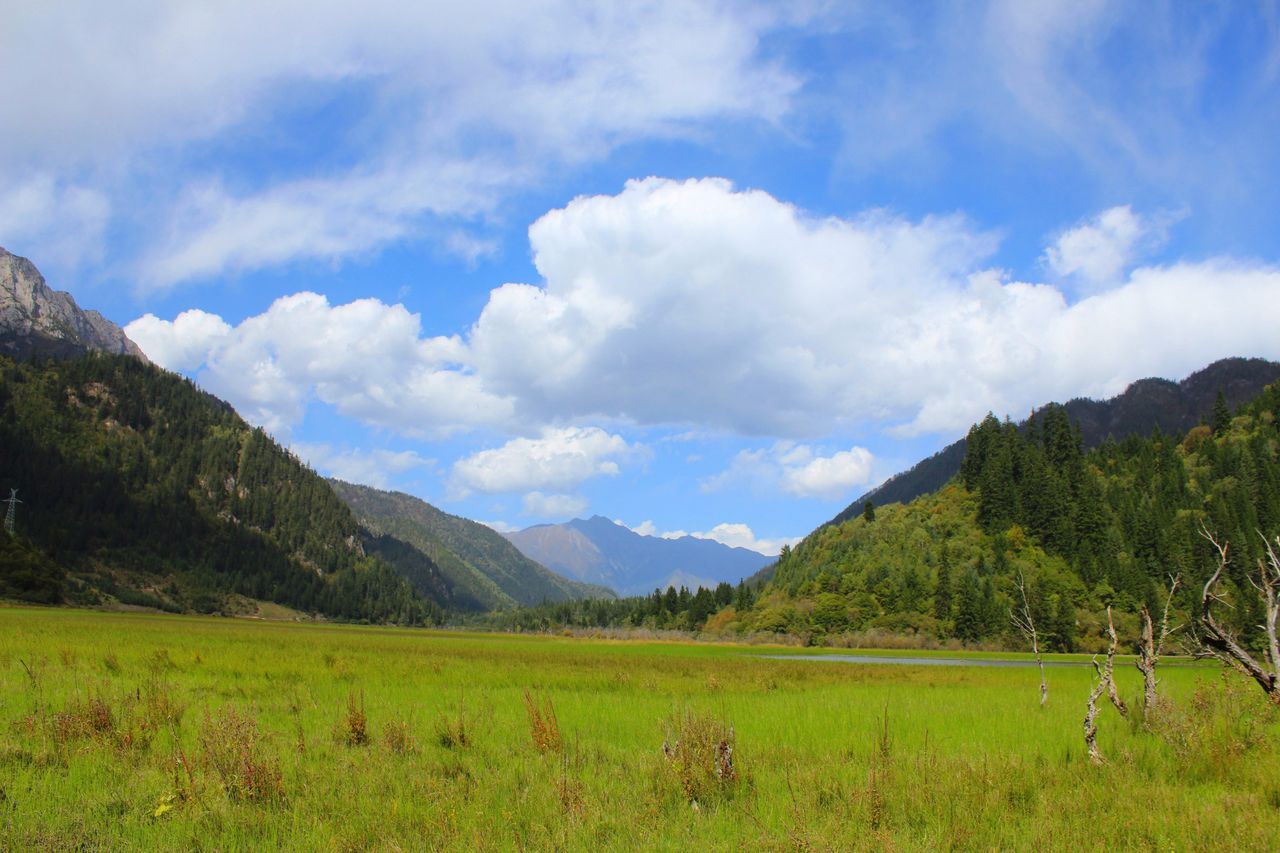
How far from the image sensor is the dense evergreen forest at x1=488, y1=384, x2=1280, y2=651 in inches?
4033

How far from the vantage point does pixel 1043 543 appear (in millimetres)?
118188

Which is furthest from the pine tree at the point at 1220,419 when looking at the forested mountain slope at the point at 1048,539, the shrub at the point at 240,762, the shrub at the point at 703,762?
the shrub at the point at 240,762

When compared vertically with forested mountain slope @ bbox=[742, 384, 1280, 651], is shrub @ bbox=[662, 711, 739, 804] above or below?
below

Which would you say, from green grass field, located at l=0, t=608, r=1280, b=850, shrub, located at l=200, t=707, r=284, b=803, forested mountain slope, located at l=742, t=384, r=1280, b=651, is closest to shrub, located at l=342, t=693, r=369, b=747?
green grass field, located at l=0, t=608, r=1280, b=850

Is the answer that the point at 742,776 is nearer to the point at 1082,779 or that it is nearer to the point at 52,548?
the point at 1082,779

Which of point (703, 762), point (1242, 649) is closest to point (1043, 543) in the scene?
point (1242, 649)

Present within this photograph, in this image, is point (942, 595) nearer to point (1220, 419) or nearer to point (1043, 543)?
point (1043, 543)

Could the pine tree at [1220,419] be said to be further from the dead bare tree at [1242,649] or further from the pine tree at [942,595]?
the dead bare tree at [1242,649]

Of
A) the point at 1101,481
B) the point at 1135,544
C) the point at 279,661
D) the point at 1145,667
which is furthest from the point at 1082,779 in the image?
the point at 1101,481

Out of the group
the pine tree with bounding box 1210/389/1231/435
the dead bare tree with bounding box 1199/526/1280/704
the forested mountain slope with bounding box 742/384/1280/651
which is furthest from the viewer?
the pine tree with bounding box 1210/389/1231/435

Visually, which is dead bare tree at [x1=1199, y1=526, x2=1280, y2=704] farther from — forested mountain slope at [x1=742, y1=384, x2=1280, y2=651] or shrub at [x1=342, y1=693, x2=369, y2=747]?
forested mountain slope at [x1=742, y1=384, x2=1280, y2=651]

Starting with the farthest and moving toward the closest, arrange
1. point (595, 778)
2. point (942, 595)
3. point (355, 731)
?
point (942, 595) < point (355, 731) < point (595, 778)

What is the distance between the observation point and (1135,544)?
113 metres

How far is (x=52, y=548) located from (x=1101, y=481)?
705 feet
